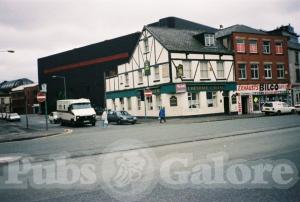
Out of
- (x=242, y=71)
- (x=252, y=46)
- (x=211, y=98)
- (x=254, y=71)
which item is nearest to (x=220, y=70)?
(x=242, y=71)

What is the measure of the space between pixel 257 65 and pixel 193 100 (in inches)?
445

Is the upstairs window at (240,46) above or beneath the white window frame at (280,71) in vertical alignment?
above

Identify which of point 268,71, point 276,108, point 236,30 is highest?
point 236,30

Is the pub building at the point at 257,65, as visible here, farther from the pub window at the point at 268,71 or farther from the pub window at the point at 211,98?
the pub window at the point at 211,98

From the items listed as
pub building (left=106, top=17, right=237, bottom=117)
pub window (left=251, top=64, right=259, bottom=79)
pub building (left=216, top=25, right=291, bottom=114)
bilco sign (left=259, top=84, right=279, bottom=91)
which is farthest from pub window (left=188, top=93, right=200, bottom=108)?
bilco sign (left=259, top=84, right=279, bottom=91)

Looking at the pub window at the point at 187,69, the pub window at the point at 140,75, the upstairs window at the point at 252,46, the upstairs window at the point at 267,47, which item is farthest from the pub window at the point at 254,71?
the pub window at the point at 140,75

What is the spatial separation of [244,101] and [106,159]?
114 feet

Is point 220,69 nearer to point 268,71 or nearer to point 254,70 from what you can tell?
point 254,70

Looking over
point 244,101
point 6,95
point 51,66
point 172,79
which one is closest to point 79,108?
point 172,79

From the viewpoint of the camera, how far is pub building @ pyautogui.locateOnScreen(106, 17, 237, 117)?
37.8 m

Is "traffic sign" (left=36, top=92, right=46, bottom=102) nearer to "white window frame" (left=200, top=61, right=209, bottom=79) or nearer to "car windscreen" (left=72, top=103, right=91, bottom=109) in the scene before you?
"car windscreen" (left=72, top=103, right=91, bottom=109)

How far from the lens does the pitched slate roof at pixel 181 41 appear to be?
127 feet

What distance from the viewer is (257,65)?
44281mm

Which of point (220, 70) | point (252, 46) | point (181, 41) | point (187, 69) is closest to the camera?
point (187, 69)
